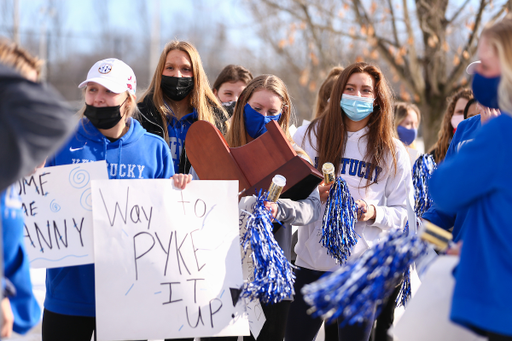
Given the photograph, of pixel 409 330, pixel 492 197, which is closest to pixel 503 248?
pixel 492 197

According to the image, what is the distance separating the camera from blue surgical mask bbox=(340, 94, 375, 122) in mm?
3104

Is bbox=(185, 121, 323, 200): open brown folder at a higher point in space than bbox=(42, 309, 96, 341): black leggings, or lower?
higher

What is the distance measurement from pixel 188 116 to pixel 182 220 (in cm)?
103

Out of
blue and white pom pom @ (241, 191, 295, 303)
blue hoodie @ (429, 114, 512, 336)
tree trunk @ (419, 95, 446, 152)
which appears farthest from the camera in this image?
tree trunk @ (419, 95, 446, 152)

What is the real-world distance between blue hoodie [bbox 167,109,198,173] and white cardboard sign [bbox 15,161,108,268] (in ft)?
2.78

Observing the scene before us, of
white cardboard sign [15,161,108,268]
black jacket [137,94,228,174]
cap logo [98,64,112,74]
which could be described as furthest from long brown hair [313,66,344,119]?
white cardboard sign [15,161,108,268]

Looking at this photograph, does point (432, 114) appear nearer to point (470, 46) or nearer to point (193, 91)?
point (470, 46)

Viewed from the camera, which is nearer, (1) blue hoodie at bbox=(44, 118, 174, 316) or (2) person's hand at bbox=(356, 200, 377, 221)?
(1) blue hoodie at bbox=(44, 118, 174, 316)

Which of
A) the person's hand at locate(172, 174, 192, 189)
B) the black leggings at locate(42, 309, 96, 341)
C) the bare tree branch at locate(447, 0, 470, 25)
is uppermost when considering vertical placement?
the bare tree branch at locate(447, 0, 470, 25)

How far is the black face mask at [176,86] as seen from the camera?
3225mm

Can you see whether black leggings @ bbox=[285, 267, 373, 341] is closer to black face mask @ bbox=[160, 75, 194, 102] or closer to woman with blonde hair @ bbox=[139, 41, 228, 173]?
woman with blonde hair @ bbox=[139, 41, 228, 173]

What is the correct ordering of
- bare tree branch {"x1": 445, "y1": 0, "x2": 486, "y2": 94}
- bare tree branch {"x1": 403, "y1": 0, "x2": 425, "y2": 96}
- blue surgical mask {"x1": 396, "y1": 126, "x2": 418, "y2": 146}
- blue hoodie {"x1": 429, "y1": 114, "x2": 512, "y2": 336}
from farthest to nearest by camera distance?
bare tree branch {"x1": 403, "y1": 0, "x2": 425, "y2": 96} < bare tree branch {"x1": 445, "y1": 0, "x2": 486, "y2": 94} < blue surgical mask {"x1": 396, "y1": 126, "x2": 418, "y2": 146} < blue hoodie {"x1": 429, "y1": 114, "x2": 512, "y2": 336}

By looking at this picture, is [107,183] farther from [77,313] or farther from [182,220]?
[77,313]

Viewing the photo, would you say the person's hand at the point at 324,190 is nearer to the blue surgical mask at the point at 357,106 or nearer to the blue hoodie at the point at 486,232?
the blue surgical mask at the point at 357,106
